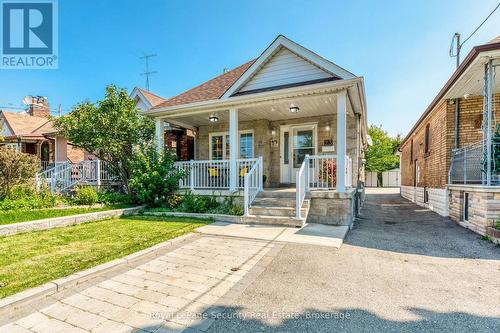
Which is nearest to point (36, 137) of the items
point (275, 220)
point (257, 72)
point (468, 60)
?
point (257, 72)

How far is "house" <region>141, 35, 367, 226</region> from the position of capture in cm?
649

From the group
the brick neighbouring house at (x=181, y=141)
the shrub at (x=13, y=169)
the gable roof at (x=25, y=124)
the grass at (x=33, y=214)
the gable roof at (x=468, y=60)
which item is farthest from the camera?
the gable roof at (x=25, y=124)

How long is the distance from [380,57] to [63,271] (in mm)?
11930

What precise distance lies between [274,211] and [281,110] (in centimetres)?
378

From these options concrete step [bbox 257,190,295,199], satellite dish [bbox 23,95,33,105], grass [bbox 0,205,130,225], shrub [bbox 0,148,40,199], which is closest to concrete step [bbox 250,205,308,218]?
concrete step [bbox 257,190,295,199]

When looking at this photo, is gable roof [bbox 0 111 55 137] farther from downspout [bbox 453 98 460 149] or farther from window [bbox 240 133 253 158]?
downspout [bbox 453 98 460 149]

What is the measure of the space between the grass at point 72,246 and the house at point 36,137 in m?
12.3

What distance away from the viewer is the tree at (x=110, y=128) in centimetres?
839

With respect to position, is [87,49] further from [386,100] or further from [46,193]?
[386,100]

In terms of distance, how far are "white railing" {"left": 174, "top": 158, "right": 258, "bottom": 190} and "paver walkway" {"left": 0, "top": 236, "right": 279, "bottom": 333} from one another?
4505mm

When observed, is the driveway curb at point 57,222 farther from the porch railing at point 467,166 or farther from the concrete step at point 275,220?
the porch railing at point 467,166

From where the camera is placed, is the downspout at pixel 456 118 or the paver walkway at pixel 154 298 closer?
the paver walkway at pixel 154 298

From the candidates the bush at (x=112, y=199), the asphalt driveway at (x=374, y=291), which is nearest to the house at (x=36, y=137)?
the bush at (x=112, y=199)

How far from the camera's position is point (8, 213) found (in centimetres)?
627
